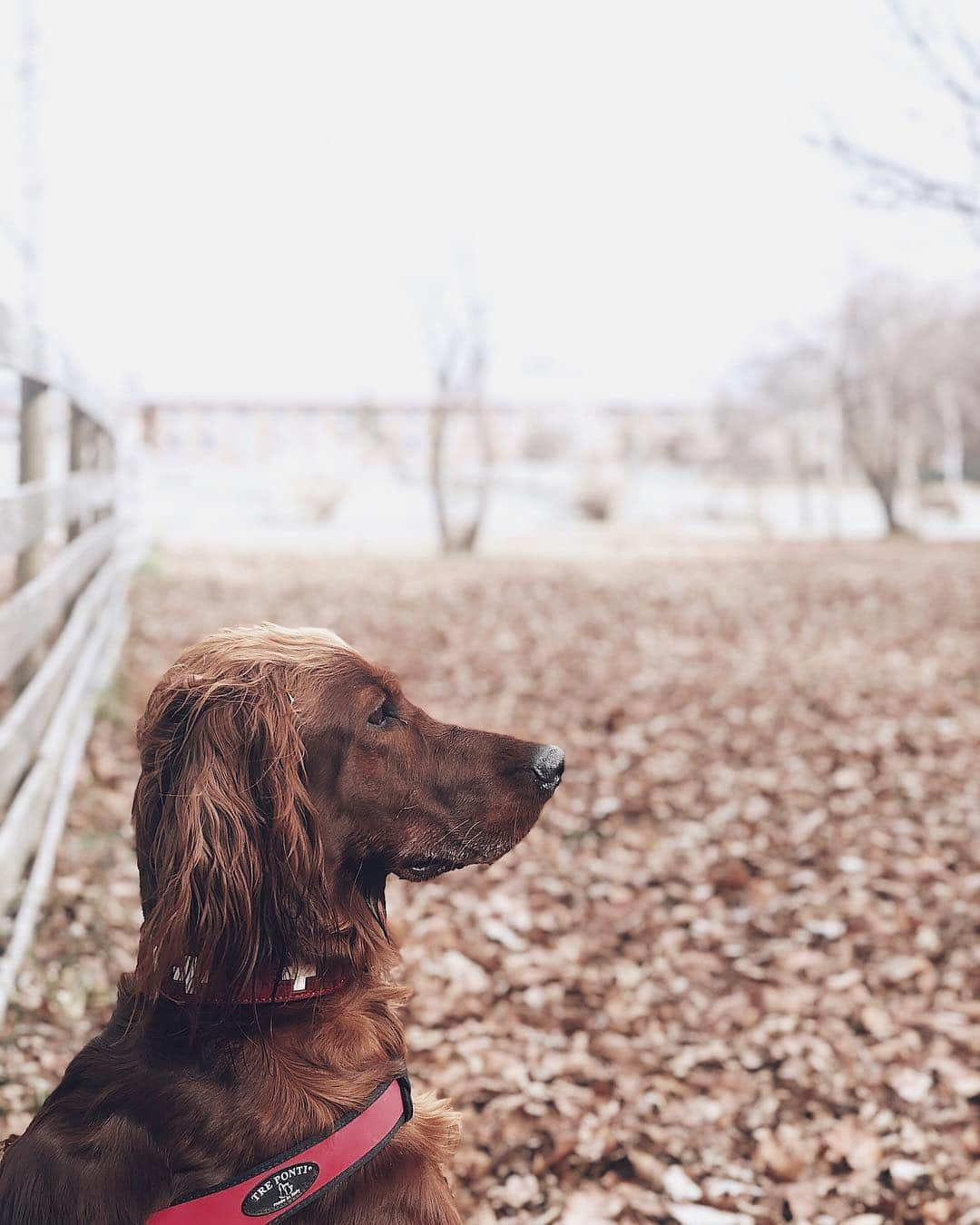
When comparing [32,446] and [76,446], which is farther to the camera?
[76,446]

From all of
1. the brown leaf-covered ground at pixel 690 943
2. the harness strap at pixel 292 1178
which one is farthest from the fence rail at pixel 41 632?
the harness strap at pixel 292 1178

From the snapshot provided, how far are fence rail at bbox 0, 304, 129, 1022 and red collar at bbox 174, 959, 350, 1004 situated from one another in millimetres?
1823

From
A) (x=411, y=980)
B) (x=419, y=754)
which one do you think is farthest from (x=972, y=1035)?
(x=419, y=754)

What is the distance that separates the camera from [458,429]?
19625 mm

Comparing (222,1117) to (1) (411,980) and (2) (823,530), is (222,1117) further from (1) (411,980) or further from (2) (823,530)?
(2) (823,530)

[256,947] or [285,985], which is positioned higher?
[256,947]

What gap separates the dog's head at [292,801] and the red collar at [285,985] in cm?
2

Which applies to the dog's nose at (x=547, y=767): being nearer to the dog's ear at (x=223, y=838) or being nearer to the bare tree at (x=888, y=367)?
the dog's ear at (x=223, y=838)

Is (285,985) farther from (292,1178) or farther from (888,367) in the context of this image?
(888,367)

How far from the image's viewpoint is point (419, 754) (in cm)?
240

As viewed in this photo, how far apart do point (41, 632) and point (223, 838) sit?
9.50 ft

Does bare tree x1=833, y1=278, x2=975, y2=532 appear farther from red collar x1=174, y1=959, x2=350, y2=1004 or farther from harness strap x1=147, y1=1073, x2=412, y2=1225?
harness strap x1=147, y1=1073, x2=412, y2=1225

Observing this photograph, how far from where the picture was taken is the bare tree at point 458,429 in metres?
18.6

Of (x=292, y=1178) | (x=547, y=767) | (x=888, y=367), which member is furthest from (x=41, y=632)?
(x=888, y=367)
